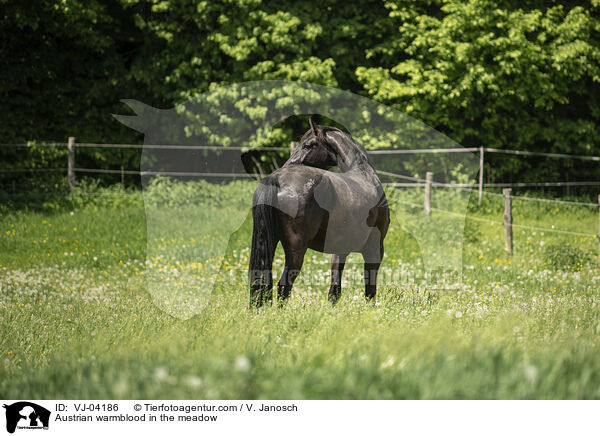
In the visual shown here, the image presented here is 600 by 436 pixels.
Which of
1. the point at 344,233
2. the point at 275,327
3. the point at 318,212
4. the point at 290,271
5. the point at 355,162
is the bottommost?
the point at 275,327

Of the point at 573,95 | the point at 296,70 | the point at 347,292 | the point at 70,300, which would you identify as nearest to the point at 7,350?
the point at 70,300

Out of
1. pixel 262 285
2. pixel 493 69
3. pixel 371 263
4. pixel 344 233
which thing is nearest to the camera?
pixel 262 285

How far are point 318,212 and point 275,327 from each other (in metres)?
1.03

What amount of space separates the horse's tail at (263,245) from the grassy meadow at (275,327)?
0.18 meters

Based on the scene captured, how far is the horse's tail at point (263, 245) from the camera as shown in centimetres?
427

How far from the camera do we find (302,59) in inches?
621

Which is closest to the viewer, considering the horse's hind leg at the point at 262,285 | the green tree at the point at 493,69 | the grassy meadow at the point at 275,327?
the grassy meadow at the point at 275,327

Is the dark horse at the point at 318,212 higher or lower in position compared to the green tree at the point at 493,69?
lower
